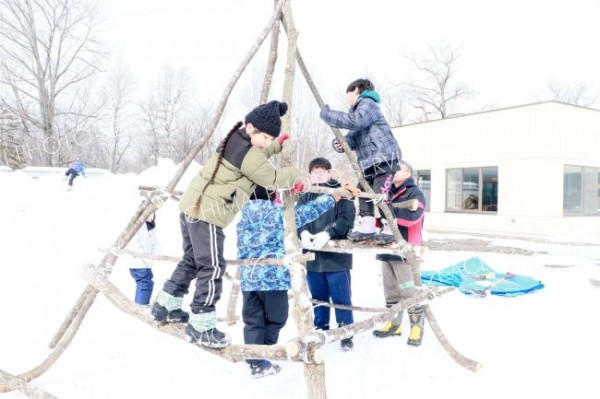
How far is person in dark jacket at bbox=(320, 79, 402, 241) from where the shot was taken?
3.78 m

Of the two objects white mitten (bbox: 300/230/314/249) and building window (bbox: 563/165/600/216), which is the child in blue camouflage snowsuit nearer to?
white mitten (bbox: 300/230/314/249)

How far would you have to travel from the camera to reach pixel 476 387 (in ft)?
10.9

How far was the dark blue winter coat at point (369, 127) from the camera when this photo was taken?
12.0 feet

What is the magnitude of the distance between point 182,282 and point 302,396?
1.23 meters

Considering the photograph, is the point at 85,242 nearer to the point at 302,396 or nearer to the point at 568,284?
the point at 302,396

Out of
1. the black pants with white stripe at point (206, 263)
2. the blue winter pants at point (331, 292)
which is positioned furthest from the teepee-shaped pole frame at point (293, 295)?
the blue winter pants at point (331, 292)

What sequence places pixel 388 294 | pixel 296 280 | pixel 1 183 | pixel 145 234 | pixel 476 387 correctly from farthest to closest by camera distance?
pixel 1 183
pixel 145 234
pixel 388 294
pixel 476 387
pixel 296 280

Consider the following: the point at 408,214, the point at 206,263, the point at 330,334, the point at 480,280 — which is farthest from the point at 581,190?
the point at 206,263

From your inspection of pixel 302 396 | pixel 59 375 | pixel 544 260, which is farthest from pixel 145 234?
pixel 544 260

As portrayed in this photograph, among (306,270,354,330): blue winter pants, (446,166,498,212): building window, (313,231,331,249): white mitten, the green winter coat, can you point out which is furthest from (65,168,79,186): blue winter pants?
the green winter coat

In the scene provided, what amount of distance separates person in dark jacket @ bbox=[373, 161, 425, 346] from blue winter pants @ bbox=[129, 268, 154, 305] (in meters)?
2.70

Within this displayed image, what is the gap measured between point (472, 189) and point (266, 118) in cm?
1524

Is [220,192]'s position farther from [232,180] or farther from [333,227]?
[333,227]

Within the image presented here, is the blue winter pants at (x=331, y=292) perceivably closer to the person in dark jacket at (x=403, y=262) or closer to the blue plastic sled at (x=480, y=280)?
the person in dark jacket at (x=403, y=262)
